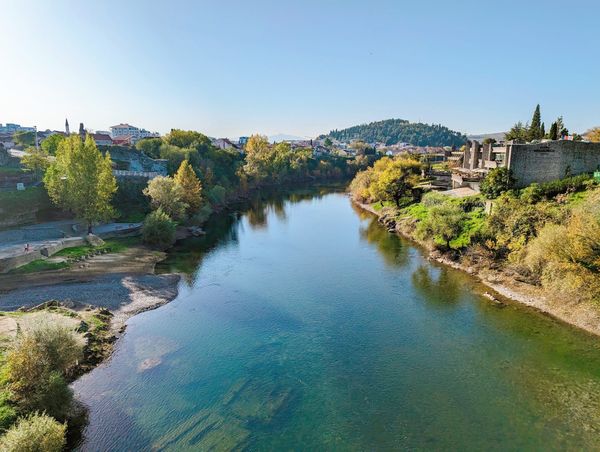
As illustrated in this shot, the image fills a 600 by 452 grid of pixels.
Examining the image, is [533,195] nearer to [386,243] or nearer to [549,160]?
[549,160]

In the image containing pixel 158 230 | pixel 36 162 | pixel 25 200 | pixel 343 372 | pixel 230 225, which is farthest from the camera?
pixel 230 225

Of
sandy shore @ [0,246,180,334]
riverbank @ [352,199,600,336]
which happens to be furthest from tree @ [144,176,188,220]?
riverbank @ [352,199,600,336]

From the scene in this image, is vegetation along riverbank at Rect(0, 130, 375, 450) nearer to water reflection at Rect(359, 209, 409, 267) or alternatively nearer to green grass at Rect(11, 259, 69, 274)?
green grass at Rect(11, 259, 69, 274)

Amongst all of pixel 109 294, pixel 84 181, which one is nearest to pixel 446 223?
pixel 109 294

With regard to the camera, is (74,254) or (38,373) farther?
(74,254)

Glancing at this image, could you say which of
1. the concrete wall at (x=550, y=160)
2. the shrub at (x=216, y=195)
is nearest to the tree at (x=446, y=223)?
the concrete wall at (x=550, y=160)
